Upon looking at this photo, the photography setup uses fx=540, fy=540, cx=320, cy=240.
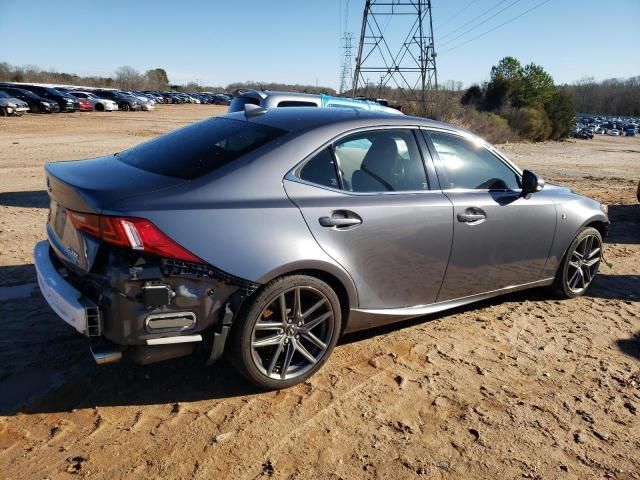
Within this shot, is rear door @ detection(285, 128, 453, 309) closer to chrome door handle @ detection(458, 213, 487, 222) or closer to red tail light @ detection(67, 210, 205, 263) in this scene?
chrome door handle @ detection(458, 213, 487, 222)

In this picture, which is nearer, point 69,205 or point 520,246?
point 69,205

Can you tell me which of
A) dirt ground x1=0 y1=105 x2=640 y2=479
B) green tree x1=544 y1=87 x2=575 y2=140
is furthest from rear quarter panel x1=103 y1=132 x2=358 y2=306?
green tree x1=544 y1=87 x2=575 y2=140

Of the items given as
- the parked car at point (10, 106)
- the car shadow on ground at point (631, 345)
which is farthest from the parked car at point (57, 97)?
the car shadow on ground at point (631, 345)

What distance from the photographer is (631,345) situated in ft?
14.0

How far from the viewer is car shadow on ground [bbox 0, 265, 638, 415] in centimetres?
313

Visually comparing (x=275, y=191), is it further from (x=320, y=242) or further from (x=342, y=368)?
(x=342, y=368)

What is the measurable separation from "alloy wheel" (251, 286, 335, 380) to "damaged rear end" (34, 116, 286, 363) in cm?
27

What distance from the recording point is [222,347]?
297cm

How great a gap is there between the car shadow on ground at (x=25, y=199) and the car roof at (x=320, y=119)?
546 cm

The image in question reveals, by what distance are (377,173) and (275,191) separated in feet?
2.91

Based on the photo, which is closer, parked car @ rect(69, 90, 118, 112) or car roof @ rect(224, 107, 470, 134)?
car roof @ rect(224, 107, 470, 134)

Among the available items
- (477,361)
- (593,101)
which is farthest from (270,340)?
(593,101)

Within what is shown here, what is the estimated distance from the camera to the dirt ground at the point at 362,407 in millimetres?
2688

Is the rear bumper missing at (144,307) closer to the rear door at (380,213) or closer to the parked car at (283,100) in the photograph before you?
the rear door at (380,213)
